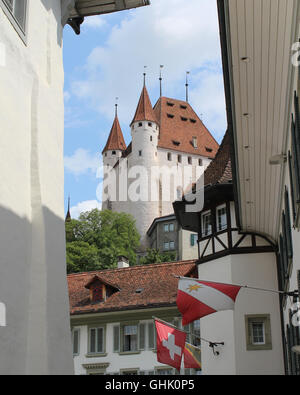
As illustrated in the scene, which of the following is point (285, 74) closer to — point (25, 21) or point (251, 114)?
point (251, 114)

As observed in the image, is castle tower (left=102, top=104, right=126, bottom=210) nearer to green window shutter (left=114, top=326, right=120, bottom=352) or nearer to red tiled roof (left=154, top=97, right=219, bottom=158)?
red tiled roof (left=154, top=97, right=219, bottom=158)

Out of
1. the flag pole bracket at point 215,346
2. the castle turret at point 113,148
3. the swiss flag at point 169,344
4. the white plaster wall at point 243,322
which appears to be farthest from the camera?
the castle turret at point 113,148

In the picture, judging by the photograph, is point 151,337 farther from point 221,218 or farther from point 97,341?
point 221,218

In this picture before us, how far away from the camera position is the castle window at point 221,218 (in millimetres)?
21562

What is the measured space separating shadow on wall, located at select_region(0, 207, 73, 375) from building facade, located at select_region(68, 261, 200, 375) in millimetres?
24042

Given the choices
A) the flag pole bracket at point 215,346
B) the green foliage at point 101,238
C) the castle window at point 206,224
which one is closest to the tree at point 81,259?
the green foliage at point 101,238

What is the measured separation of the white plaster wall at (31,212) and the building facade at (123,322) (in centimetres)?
2398

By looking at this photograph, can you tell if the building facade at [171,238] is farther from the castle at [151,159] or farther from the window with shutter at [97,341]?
the window with shutter at [97,341]

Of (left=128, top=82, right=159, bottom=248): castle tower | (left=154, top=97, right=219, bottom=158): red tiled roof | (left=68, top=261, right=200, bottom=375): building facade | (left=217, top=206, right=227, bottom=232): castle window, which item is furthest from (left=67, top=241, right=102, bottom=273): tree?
(left=217, top=206, right=227, bottom=232): castle window

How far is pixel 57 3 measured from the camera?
8508 millimetres

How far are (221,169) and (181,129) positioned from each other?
7312 centimetres

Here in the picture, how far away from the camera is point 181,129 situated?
9531 centimetres

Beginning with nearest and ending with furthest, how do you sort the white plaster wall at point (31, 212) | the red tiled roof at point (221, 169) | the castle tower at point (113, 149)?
the white plaster wall at point (31, 212)
the red tiled roof at point (221, 169)
the castle tower at point (113, 149)

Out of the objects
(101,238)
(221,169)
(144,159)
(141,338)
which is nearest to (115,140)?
(144,159)
